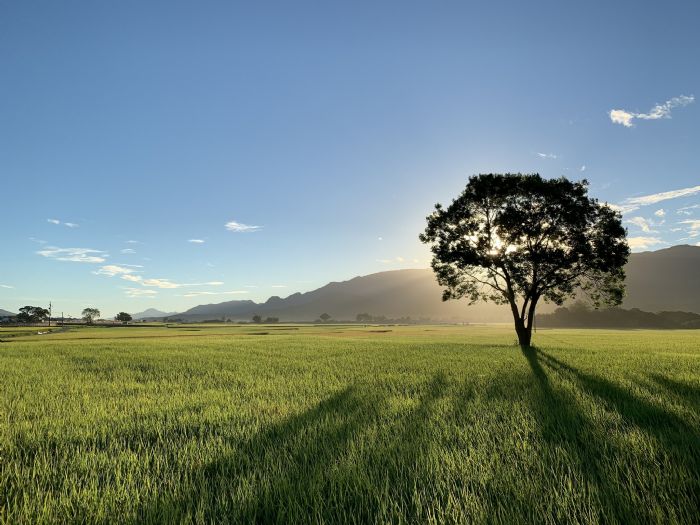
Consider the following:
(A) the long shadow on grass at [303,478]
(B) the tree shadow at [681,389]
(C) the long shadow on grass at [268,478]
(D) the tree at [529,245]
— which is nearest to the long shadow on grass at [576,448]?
(A) the long shadow on grass at [303,478]

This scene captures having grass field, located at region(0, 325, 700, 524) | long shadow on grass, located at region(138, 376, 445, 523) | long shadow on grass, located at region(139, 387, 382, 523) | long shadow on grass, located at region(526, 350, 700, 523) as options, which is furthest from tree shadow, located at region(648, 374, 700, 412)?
long shadow on grass, located at region(139, 387, 382, 523)

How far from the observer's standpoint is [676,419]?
691 centimetres

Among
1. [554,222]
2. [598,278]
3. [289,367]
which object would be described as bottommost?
[289,367]

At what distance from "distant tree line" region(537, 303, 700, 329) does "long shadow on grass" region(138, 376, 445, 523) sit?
595 ft

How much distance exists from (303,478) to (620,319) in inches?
8295

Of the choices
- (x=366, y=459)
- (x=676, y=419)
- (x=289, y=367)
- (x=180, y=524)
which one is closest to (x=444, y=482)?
(x=366, y=459)

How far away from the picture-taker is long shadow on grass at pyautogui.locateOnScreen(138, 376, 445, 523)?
3.64 m

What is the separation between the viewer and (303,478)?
4.39m

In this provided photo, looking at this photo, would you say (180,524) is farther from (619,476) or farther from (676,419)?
(676,419)

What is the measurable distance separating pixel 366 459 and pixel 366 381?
7525 mm

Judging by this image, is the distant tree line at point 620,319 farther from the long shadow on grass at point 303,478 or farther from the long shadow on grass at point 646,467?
the long shadow on grass at point 303,478

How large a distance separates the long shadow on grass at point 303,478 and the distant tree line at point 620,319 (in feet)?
595

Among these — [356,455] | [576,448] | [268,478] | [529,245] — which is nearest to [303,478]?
[268,478]

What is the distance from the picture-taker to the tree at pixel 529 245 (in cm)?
2845
